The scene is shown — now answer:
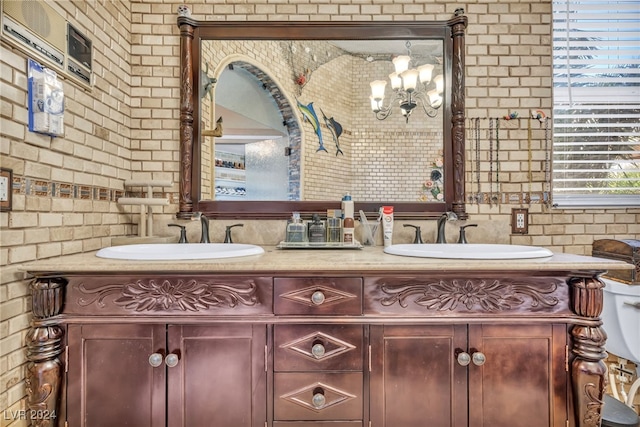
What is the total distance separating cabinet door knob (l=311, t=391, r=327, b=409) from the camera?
1194mm

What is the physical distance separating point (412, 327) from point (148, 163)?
63.3 inches

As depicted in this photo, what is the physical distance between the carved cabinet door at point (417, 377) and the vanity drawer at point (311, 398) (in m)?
0.07

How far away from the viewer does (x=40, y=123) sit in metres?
1.22

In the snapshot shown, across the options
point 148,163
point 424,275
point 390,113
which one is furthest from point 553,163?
point 148,163

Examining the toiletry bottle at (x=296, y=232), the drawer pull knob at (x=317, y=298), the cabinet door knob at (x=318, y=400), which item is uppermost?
the toiletry bottle at (x=296, y=232)

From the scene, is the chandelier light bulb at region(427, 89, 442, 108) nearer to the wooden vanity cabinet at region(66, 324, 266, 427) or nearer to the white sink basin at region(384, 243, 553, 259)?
the white sink basin at region(384, 243, 553, 259)

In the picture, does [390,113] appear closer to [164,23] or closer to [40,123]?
[164,23]

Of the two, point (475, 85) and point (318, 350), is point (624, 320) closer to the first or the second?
point (475, 85)

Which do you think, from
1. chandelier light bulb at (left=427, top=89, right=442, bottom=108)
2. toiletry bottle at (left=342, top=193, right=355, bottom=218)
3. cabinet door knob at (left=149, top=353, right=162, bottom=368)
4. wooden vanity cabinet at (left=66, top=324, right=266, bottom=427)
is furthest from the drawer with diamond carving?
chandelier light bulb at (left=427, top=89, right=442, bottom=108)

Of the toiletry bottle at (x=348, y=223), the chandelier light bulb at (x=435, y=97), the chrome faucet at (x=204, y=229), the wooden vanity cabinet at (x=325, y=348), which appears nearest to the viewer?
the wooden vanity cabinet at (x=325, y=348)

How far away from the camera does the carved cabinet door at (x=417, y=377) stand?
3.94ft

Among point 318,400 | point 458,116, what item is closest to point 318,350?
point 318,400

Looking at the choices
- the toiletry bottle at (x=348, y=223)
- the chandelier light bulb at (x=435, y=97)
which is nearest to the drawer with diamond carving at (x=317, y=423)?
the toiletry bottle at (x=348, y=223)

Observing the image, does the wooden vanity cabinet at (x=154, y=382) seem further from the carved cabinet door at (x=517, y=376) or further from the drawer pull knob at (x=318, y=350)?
the carved cabinet door at (x=517, y=376)
